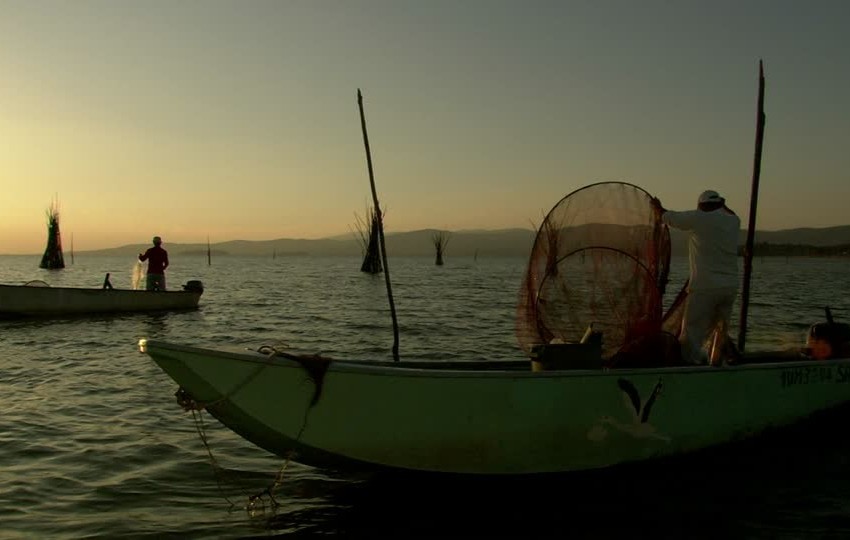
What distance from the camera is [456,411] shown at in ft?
18.9

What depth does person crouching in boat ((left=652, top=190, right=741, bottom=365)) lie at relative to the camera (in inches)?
276

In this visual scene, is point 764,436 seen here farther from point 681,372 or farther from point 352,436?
point 352,436

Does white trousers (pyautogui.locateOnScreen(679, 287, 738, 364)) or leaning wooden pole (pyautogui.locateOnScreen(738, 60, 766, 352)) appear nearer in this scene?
white trousers (pyautogui.locateOnScreen(679, 287, 738, 364))

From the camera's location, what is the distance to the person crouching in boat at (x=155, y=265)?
21.2 meters

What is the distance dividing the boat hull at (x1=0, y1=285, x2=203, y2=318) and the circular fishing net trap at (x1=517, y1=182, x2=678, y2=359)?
17199 mm

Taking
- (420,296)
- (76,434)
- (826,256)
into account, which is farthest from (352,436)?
(826,256)

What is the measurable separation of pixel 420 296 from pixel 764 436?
95.9 ft

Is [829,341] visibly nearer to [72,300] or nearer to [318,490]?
[318,490]

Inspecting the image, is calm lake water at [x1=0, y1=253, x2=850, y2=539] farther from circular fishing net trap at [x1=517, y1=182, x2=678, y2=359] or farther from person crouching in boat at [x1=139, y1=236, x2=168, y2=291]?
person crouching in boat at [x1=139, y1=236, x2=168, y2=291]

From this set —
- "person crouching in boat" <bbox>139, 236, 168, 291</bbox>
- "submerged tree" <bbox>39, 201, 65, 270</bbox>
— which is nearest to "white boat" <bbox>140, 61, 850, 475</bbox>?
"person crouching in boat" <bbox>139, 236, 168, 291</bbox>

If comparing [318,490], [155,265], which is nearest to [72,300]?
[155,265]

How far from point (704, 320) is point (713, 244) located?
0.78m

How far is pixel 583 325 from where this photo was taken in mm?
7789

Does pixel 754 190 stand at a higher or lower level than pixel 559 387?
higher
